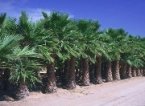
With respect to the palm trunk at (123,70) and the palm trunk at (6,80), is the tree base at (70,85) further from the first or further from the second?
the palm trunk at (123,70)

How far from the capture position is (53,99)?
74.2 ft

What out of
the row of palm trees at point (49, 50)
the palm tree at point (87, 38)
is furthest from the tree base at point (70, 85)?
the palm tree at point (87, 38)

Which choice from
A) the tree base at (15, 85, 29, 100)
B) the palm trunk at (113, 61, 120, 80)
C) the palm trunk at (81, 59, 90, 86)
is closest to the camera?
the tree base at (15, 85, 29, 100)

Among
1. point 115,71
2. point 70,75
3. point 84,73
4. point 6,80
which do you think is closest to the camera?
point 6,80

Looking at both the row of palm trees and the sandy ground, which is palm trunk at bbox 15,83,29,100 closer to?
the row of palm trees

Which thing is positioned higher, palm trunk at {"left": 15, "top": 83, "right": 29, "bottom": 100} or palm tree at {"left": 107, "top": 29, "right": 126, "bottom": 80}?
palm tree at {"left": 107, "top": 29, "right": 126, "bottom": 80}

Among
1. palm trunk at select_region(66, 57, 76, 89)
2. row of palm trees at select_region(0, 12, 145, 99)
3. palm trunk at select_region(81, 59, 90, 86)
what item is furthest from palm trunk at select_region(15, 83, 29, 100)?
palm trunk at select_region(81, 59, 90, 86)

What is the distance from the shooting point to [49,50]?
23.3 metres

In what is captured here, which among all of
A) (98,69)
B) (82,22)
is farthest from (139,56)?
(82,22)

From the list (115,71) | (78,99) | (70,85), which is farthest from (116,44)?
(78,99)

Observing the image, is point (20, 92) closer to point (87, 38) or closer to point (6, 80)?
point (6, 80)

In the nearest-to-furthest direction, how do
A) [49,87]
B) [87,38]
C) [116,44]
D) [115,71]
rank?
1. [49,87]
2. [87,38]
3. [116,44]
4. [115,71]

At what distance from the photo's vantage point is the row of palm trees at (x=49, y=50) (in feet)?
65.1

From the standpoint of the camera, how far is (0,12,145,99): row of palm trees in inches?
781
